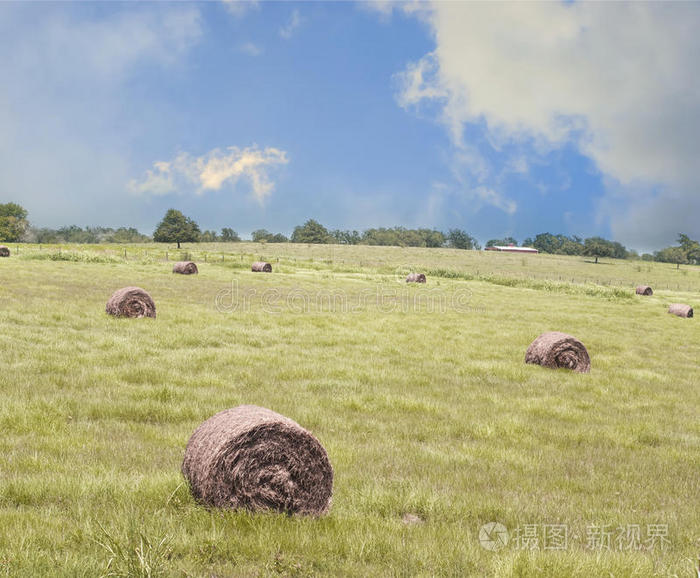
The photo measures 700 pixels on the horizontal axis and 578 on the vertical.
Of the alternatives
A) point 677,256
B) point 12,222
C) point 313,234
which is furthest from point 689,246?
point 12,222

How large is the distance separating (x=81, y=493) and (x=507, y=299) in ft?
116

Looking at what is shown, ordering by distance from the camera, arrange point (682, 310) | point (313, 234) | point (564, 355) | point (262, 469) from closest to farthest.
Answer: point (262, 469) → point (564, 355) → point (682, 310) → point (313, 234)

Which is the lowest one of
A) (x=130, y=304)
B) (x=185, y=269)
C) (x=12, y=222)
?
(x=130, y=304)

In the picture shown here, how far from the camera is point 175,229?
11700 cm

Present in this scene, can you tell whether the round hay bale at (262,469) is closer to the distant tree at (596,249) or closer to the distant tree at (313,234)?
the distant tree at (596,249)

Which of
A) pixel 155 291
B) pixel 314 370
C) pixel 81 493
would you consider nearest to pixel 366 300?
pixel 155 291

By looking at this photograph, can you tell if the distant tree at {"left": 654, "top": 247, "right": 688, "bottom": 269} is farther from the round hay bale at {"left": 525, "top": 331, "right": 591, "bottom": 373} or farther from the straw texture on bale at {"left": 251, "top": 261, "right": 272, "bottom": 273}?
the round hay bale at {"left": 525, "top": 331, "right": 591, "bottom": 373}

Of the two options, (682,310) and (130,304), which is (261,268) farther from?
(682,310)

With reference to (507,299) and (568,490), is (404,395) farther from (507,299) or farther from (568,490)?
(507,299)

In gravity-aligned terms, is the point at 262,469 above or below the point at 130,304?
below

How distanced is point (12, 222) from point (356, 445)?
526ft

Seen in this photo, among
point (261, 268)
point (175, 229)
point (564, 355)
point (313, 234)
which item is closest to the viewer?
point (564, 355)

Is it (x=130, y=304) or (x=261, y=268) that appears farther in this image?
(x=261, y=268)

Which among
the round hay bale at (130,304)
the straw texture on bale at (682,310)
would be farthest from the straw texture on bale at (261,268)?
the straw texture on bale at (682,310)
